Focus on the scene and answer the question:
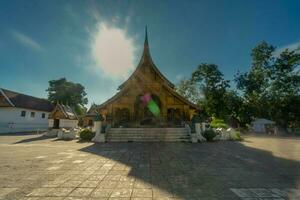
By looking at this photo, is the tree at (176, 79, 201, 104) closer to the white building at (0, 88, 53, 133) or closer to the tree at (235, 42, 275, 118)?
the tree at (235, 42, 275, 118)

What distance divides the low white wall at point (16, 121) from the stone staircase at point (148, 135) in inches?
766

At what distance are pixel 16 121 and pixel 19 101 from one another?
11.3 feet

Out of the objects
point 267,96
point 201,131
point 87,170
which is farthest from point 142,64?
point 267,96

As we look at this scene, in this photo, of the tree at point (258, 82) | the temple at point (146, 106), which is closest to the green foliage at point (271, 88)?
the tree at point (258, 82)

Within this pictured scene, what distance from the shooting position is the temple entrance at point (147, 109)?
612 inches

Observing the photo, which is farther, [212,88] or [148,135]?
[212,88]

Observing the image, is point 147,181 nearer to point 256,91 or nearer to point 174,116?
point 174,116

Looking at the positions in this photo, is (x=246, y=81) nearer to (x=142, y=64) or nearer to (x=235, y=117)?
(x=235, y=117)

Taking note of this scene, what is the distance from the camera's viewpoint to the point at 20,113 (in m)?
25.2

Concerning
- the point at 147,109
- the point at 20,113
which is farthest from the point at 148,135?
the point at 20,113

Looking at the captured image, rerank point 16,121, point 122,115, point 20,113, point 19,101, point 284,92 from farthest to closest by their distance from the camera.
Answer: point 284,92 → point 19,101 → point 20,113 → point 16,121 → point 122,115

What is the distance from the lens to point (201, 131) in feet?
41.9

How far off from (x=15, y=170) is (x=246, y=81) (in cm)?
4406

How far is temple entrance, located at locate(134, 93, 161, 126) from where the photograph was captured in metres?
15.5
